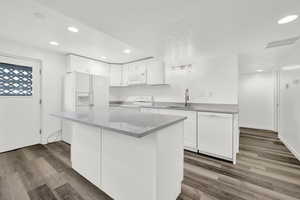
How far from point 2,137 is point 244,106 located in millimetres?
7096

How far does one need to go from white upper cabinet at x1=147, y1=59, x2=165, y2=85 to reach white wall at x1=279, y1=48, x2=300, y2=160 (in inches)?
109

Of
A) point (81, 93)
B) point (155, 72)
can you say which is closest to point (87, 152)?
point (81, 93)

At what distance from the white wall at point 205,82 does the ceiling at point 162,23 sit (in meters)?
0.35

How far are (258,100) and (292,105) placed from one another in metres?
2.11

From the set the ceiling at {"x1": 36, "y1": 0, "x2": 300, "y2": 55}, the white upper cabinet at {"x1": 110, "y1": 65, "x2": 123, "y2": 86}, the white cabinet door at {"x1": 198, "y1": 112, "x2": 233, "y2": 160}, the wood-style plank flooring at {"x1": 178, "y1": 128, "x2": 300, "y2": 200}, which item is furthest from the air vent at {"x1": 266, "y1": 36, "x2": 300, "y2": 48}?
the white upper cabinet at {"x1": 110, "y1": 65, "x2": 123, "y2": 86}

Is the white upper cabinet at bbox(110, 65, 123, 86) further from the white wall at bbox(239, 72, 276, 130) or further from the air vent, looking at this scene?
the white wall at bbox(239, 72, 276, 130)

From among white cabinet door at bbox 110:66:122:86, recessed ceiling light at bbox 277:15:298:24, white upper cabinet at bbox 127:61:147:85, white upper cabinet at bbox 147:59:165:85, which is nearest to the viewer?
recessed ceiling light at bbox 277:15:298:24

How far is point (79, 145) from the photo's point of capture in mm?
1752

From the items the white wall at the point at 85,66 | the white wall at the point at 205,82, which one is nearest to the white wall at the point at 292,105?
the white wall at the point at 205,82

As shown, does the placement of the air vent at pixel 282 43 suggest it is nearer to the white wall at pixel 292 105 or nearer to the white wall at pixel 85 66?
the white wall at pixel 292 105

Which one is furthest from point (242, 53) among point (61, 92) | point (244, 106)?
point (61, 92)

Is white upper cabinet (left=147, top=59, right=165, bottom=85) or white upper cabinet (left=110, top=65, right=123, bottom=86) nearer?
white upper cabinet (left=147, top=59, right=165, bottom=85)

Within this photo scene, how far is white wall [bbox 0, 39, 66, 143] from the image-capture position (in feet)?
9.94

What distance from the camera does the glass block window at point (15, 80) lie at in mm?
2629
